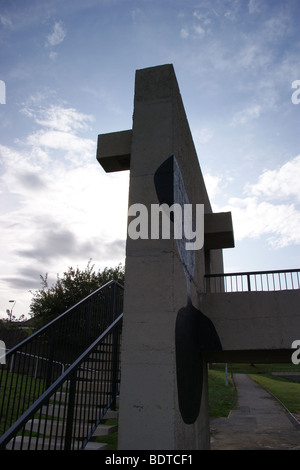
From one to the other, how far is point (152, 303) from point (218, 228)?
4.51 m

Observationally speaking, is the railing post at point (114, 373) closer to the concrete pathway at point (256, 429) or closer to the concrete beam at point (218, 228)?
the concrete beam at point (218, 228)

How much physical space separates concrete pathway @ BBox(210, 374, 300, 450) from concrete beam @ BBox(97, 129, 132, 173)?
8410 mm

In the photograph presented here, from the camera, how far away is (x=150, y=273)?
4527mm

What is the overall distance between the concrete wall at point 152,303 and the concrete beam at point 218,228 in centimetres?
309

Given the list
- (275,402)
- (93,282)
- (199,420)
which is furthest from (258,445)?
(93,282)

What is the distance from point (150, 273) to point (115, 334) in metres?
1.63

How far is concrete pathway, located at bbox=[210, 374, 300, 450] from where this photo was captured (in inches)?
420

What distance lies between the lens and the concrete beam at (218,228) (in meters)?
8.44

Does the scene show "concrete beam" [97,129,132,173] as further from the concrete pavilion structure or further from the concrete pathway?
the concrete pathway

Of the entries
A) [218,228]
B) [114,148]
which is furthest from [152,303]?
[218,228]

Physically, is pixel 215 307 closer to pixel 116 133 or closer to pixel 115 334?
pixel 115 334

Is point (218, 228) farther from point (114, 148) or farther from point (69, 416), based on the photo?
point (69, 416)

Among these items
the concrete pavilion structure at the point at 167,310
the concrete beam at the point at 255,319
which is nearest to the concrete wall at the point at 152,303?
the concrete pavilion structure at the point at 167,310

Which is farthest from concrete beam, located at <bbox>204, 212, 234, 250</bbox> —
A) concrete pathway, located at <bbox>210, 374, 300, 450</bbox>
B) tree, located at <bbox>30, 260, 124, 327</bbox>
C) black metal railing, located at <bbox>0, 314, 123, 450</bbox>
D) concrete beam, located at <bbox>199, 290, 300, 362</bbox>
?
tree, located at <bbox>30, 260, 124, 327</bbox>
